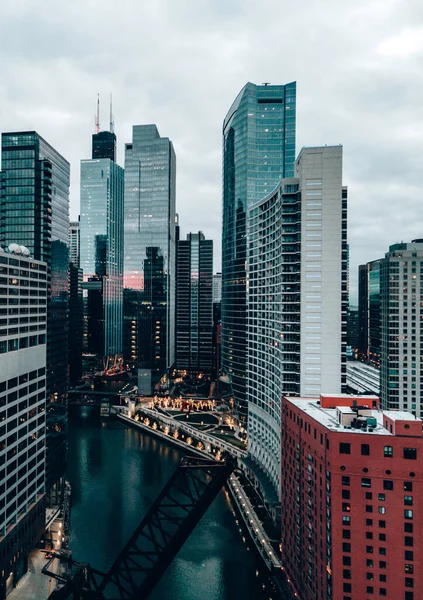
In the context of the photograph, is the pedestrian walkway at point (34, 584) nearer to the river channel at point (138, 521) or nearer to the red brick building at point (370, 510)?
the river channel at point (138, 521)

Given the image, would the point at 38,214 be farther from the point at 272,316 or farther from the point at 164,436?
the point at 164,436

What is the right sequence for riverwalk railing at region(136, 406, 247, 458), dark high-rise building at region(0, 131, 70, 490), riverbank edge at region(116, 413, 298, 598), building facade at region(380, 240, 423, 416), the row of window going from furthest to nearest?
building facade at region(380, 240, 423, 416), riverwalk railing at region(136, 406, 247, 458), dark high-rise building at region(0, 131, 70, 490), riverbank edge at region(116, 413, 298, 598), the row of window

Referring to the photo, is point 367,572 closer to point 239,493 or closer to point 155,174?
point 239,493

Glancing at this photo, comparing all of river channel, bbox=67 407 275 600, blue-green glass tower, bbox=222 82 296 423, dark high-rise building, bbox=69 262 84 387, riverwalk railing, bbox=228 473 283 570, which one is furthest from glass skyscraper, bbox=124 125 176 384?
riverwalk railing, bbox=228 473 283 570

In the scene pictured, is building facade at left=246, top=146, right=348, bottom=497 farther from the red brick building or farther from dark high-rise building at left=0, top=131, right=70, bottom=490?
dark high-rise building at left=0, top=131, right=70, bottom=490

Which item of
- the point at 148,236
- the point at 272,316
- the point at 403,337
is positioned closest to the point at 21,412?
the point at 272,316

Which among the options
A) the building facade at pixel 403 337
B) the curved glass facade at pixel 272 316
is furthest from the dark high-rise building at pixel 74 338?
the building facade at pixel 403 337
